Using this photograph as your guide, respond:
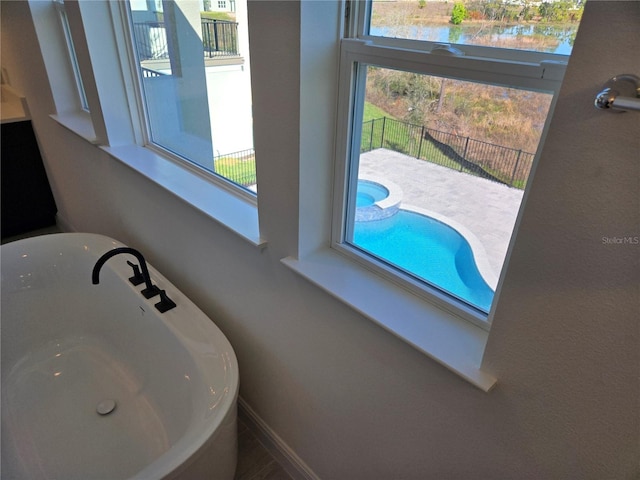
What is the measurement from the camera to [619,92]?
0.53 m

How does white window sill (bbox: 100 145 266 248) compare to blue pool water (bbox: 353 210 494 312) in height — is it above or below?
below

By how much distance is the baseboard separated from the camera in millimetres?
1525

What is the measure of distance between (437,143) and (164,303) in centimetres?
118

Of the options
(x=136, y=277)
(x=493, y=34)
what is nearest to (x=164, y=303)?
(x=136, y=277)

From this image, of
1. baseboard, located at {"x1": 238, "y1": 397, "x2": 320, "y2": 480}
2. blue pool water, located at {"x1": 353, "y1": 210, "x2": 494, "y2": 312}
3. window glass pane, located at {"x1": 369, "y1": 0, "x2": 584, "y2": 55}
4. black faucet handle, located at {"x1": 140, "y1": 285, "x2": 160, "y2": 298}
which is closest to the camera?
window glass pane, located at {"x1": 369, "y1": 0, "x2": 584, "y2": 55}

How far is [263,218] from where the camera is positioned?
1237 millimetres

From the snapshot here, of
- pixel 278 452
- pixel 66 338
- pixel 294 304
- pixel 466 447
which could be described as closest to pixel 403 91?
pixel 294 304

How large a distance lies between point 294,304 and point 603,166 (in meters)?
0.88

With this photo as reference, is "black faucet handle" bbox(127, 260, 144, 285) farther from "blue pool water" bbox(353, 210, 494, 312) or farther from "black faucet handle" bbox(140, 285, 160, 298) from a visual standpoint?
"blue pool water" bbox(353, 210, 494, 312)

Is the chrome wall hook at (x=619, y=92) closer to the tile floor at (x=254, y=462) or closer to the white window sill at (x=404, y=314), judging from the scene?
the white window sill at (x=404, y=314)

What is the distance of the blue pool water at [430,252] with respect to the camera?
0.96m

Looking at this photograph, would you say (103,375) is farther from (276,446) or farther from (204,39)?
(204,39)

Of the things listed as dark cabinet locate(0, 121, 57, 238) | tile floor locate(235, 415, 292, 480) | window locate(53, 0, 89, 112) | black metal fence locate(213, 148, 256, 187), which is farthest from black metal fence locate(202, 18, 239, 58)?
dark cabinet locate(0, 121, 57, 238)

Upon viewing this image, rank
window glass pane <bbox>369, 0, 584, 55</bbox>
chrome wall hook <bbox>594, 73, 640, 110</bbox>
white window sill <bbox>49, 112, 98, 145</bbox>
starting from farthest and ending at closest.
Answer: white window sill <bbox>49, 112, 98, 145</bbox> < window glass pane <bbox>369, 0, 584, 55</bbox> < chrome wall hook <bbox>594, 73, 640, 110</bbox>
